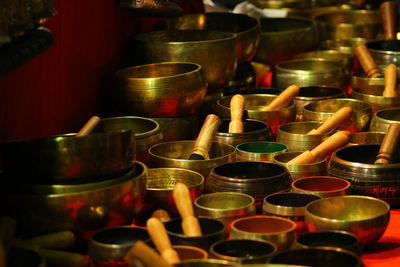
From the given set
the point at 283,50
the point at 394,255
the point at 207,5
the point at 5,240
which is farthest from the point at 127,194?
the point at 207,5

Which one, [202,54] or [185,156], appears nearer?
[185,156]

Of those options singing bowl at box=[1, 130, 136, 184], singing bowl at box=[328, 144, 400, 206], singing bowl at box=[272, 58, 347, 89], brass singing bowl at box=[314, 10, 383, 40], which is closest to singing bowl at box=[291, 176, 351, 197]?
singing bowl at box=[328, 144, 400, 206]

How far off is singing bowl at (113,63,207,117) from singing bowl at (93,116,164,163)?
0.11m

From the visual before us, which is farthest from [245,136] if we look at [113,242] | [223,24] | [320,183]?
[223,24]

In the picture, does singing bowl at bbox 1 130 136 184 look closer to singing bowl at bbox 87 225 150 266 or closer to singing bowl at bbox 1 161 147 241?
singing bowl at bbox 1 161 147 241

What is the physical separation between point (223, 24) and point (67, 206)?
2148mm

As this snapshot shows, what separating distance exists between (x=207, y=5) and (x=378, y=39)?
35.2 inches

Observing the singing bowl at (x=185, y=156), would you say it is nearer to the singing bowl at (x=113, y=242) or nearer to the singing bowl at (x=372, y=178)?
the singing bowl at (x=372, y=178)

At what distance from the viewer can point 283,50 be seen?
14.2ft

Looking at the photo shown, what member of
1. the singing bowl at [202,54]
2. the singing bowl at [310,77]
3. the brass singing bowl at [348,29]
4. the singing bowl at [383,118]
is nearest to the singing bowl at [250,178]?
the singing bowl at [383,118]

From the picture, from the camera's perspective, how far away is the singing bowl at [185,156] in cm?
269

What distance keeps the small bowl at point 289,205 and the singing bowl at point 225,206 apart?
0.16 feet

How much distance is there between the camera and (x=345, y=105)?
11.2 feet

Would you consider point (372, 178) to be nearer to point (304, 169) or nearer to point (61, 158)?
point (304, 169)
